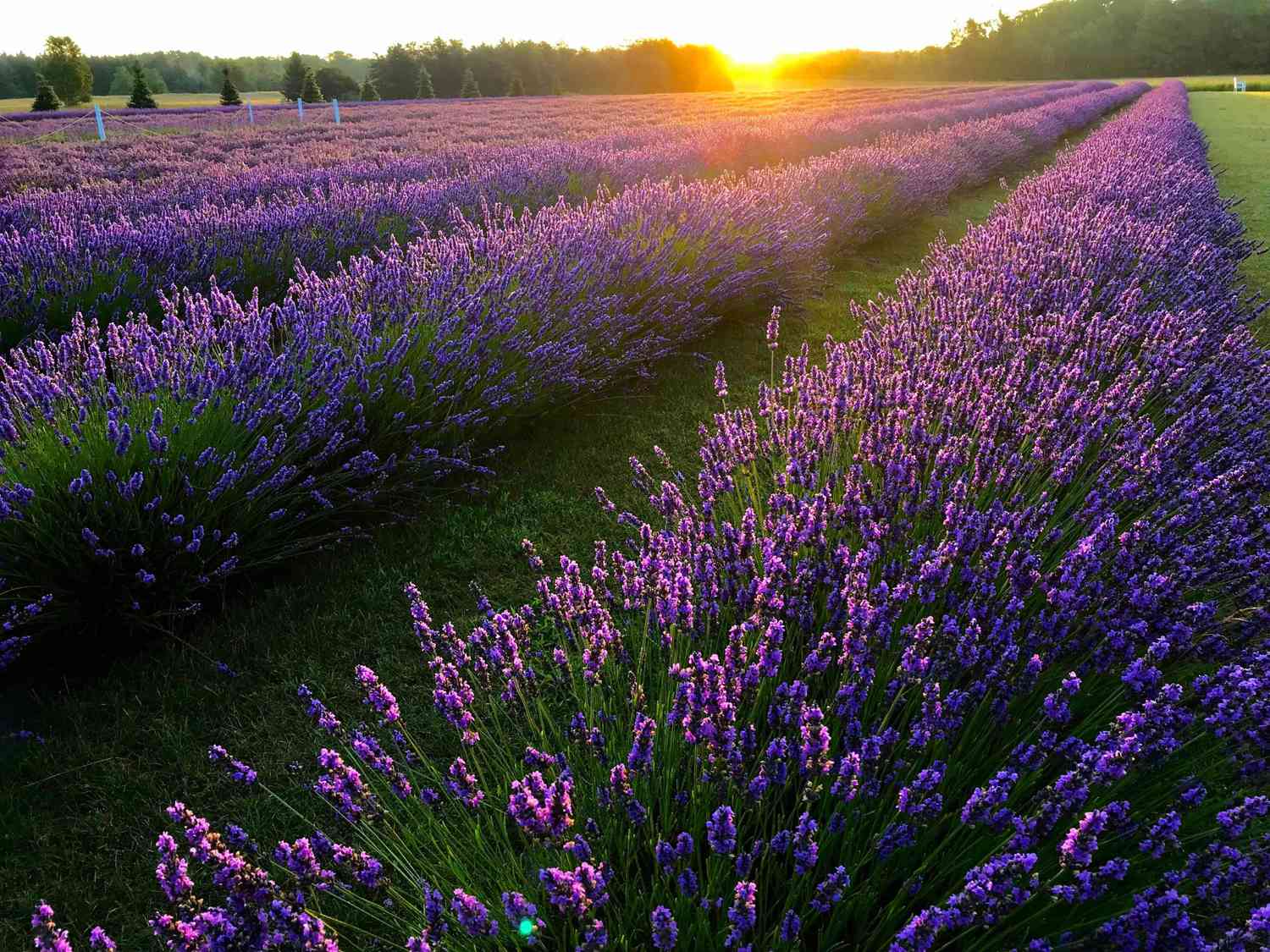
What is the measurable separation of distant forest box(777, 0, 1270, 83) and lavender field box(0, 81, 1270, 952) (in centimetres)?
8026

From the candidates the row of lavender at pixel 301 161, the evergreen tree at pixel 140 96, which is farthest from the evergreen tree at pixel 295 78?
the row of lavender at pixel 301 161

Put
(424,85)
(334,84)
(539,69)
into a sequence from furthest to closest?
(539,69), (424,85), (334,84)

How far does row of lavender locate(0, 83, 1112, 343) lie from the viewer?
4.45m

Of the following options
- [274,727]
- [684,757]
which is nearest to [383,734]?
[274,727]

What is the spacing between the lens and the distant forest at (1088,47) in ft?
202

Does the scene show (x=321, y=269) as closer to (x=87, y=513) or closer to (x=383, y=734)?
(x=87, y=513)

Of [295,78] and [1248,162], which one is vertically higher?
[295,78]

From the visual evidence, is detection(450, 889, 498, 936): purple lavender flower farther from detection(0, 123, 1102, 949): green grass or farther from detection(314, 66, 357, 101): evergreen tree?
detection(314, 66, 357, 101): evergreen tree

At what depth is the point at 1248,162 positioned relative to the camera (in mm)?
14156

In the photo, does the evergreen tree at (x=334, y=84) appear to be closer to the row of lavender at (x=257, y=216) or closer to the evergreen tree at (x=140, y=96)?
the evergreen tree at (x=140, y=96)

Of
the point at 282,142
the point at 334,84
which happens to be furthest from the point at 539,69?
the point at 282,142

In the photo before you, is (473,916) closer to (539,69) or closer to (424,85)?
(424,85)

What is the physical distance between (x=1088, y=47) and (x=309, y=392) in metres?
85.9

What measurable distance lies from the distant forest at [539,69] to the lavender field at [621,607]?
51.7 meters
